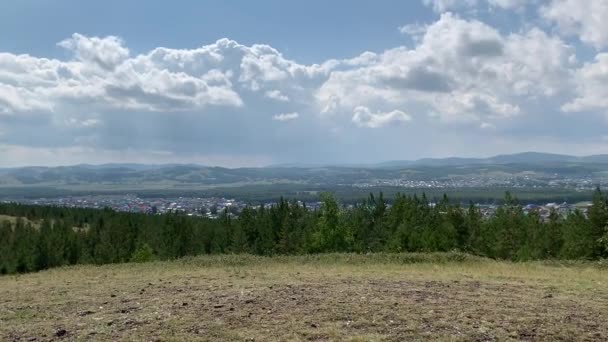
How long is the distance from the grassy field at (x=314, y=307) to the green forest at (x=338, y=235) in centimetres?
3149

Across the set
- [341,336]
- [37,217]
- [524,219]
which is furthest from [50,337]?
[37,217]

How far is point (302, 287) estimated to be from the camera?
20.3 m

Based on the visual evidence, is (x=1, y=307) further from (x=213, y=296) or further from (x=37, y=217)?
(x=37, y=217)

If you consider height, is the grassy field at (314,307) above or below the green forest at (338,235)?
above

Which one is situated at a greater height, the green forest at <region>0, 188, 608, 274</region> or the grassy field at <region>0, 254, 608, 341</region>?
the grassy field at <region>0, 254, 608, 341</region>

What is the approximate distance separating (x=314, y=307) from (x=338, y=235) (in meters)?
46.1

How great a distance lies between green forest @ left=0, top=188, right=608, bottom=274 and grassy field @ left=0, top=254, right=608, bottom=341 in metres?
31.5

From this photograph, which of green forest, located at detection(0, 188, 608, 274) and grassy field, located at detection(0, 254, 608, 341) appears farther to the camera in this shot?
green forest, located at detection(0, 188, 608, 274)

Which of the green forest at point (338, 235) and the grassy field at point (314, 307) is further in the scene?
the green forest at point (338, 235)

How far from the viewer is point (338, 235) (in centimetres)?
6175

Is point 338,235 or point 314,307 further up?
point 314,307

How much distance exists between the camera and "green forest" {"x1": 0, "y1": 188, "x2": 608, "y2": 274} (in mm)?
59875

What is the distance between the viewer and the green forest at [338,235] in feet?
196

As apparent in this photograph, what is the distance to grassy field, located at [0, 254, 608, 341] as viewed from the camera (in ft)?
43.1
